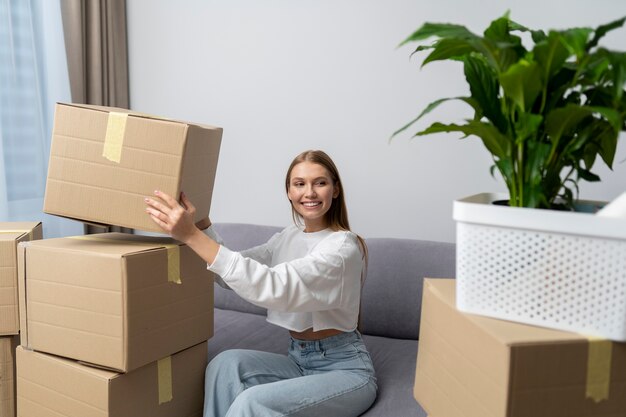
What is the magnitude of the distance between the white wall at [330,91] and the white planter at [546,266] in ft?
4.21

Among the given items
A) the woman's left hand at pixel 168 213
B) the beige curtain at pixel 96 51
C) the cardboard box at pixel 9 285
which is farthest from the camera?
the beige curtain at pixel 96 51

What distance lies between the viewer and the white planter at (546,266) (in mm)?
942

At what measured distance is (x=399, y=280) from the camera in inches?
81.9

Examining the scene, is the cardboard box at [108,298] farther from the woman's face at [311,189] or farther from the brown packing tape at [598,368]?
the brown packing tape at [598,368]

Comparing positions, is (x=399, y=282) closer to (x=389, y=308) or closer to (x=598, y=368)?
(x=389, y=308)

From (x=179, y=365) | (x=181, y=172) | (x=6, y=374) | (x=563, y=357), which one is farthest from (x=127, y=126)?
(x=563, y=357)

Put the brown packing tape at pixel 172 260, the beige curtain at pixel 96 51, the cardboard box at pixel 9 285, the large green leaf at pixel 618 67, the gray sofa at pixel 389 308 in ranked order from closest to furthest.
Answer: the large green leaf at pixel 618 67 → the brown packing tape at pixel 172 260 → the cardboard box at pixel 9 285 → the gray sofa at pixel 389 308 → the beige curtain at pixel 96 51

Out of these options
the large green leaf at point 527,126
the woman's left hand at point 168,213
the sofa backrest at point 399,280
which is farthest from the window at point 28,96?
the large green leaf at point 527,126

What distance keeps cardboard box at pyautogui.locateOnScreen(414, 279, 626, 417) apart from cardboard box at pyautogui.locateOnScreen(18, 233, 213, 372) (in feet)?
2.39

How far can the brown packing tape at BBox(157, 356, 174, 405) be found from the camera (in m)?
1.52

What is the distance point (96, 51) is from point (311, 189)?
1455mm

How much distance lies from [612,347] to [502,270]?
0.20 m

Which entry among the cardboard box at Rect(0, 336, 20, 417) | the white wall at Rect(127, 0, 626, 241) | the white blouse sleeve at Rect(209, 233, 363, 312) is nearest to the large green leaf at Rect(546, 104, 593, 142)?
the white blouse sleeve at Rect(209, 233, 363, 312)

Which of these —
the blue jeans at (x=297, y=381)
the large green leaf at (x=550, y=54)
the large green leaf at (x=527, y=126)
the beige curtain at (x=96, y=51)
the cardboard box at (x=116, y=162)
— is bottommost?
the blue jeans at (x=297, y=381)
